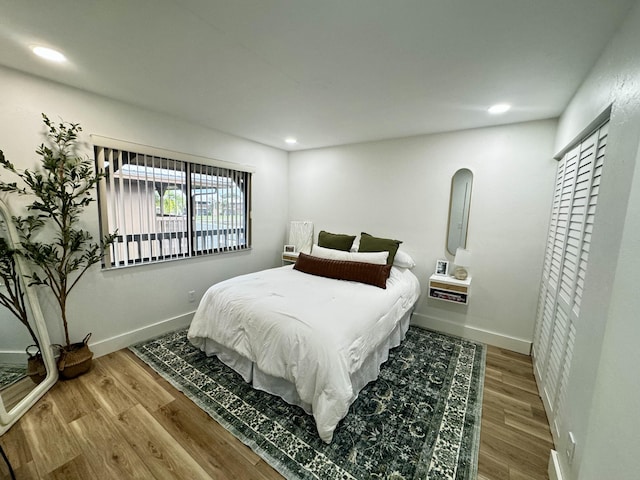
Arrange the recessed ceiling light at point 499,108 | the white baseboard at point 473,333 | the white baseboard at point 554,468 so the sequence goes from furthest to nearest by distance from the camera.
A: the white baseboard at point 473,333 < the recessed ceiling light at point 499,108 < the white baseboard at point 554,468

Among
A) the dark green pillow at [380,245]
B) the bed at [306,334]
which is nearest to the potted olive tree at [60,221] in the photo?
the bed at [306,334]

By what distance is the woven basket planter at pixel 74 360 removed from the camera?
Answer: 210cm

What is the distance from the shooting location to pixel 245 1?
119cm

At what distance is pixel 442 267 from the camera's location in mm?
3049

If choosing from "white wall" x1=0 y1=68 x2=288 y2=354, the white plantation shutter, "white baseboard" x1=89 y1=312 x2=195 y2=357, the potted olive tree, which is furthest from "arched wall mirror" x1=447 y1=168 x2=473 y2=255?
the potted olive tree

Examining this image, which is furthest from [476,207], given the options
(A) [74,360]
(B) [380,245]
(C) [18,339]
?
(C) [18,339]

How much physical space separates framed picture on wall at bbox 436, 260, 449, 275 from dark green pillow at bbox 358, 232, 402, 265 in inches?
20.8

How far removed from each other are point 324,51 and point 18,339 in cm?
307

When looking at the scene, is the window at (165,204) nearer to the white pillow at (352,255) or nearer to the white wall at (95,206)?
the white wall at (95,206)

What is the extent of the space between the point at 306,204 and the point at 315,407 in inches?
123

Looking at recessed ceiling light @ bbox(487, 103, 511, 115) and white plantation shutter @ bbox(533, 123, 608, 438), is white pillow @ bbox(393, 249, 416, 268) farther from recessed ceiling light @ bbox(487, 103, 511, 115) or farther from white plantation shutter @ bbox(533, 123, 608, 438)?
recessed ceiling light @ bbox(487, 103, 511, 115)

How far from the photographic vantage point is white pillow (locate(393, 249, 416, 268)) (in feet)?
10.4

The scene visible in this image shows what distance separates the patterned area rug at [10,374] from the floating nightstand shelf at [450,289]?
369 centimetres

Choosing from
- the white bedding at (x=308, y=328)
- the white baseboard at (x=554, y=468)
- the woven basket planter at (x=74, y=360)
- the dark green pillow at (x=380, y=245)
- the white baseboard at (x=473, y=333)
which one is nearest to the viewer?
the white baseboard at (x=554, y=468)
